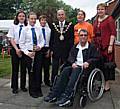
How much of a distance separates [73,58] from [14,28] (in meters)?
1.60

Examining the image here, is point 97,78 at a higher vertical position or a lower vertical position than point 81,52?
lower

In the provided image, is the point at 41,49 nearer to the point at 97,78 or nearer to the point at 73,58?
the point at 73,58

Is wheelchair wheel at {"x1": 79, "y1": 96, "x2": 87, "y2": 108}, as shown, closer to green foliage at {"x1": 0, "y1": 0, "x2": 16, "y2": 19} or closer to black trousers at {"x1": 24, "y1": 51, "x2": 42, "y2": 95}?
black trousers at {"x1": 24, "y1": 51, "x2": 42, "y2": 95}

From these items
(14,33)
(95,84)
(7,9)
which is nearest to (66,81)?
(95,84)

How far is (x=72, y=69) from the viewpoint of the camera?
679 centimetres

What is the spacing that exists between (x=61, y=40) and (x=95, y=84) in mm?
1398

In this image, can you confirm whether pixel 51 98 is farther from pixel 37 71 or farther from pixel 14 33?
pixel 14 33

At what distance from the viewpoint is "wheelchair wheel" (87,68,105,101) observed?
6478 millimetres

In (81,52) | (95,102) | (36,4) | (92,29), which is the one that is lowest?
(95,102)

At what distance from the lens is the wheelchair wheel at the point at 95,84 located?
6.48 m

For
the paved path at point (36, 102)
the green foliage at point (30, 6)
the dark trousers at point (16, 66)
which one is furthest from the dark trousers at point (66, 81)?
the green foliage at point (30, 6)

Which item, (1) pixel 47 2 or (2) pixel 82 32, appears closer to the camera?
(2) pixel 82 32

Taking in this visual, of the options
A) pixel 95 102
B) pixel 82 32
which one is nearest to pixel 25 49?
pixel 82 32

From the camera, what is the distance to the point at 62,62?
784 centimetres
